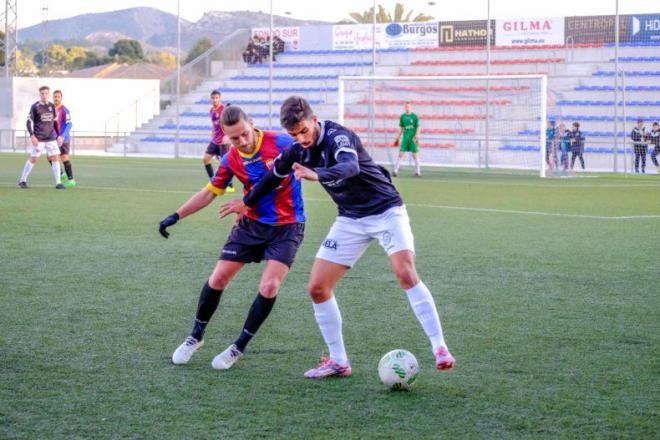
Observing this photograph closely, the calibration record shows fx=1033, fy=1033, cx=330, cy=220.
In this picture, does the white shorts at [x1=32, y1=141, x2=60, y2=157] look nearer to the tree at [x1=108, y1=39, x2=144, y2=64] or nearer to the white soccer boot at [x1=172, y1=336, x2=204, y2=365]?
the white soccer boot at [x1=172, y1=336, x2=204, y2=365]

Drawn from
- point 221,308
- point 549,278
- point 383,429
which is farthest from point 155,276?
point 383,429

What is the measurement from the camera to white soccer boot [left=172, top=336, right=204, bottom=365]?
6.18 m

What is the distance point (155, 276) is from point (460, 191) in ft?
41.1

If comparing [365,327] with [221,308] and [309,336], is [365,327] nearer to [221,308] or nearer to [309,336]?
[309,336]

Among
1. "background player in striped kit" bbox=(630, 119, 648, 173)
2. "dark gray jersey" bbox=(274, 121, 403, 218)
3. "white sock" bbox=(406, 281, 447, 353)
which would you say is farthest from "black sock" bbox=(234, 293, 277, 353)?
"background player in striped kit" bbox=(630, 119, 648, 173)

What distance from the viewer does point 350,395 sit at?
5.51m

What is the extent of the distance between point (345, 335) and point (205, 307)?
3.69 ft

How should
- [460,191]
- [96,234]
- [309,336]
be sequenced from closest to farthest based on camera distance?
[309,336] → [96,234] → [460,191]

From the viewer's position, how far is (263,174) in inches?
247

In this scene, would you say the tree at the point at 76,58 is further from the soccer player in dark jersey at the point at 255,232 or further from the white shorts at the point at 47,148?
the soccer player in dark jersey at the point at 255,232

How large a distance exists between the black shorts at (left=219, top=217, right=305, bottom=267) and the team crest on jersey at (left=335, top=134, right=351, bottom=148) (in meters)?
0.89

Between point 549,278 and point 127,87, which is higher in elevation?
point 127,87

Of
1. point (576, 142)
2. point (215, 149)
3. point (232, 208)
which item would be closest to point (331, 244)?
point (232, 208)

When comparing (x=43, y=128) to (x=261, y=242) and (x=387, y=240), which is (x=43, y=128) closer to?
(x=261, y=242)
